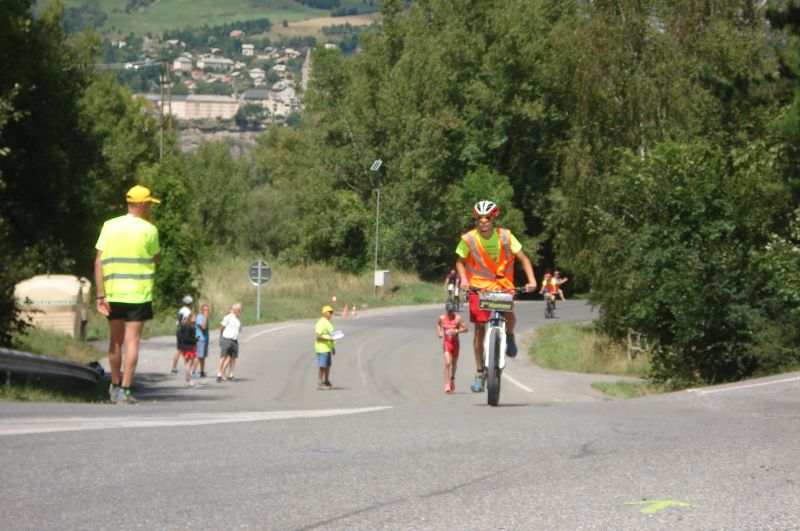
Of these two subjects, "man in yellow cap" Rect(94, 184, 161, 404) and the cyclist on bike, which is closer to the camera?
"man in yellow cap" Rect(94, 184, 161, 404)

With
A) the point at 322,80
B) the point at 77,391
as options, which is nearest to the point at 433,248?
the point at 322,80

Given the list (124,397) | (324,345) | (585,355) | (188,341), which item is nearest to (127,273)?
(124,397)

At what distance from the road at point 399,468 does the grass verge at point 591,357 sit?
20.2m

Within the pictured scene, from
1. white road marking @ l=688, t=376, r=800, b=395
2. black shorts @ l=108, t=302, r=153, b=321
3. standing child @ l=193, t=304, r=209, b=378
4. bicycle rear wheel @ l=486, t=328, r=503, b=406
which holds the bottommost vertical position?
standing child @ l=193, t=304, r=209, b=378

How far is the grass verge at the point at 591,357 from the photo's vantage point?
32219 millimetres

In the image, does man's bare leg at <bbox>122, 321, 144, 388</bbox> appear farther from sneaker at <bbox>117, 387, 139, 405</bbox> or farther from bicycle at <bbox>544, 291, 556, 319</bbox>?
bicycle at <bbox>544, 291, 556, 319</bbox>

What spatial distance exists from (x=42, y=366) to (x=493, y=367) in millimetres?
6623

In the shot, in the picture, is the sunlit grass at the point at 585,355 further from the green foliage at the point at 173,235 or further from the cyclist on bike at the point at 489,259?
the cyclist on bike at the point at 489,259

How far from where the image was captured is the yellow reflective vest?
1193 centimetres

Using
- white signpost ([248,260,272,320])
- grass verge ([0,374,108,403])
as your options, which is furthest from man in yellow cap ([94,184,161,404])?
white signpost ([248,260,272,320])

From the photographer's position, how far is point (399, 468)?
741 cm

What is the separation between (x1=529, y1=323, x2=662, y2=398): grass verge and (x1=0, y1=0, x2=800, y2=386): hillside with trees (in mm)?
1003

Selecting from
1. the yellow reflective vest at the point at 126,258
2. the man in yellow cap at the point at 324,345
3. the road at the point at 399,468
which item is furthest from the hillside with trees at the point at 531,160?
the road at the point at 399,468

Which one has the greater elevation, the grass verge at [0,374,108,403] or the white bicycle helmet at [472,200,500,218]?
the white bicycle helmet at [472,200,500,218]
